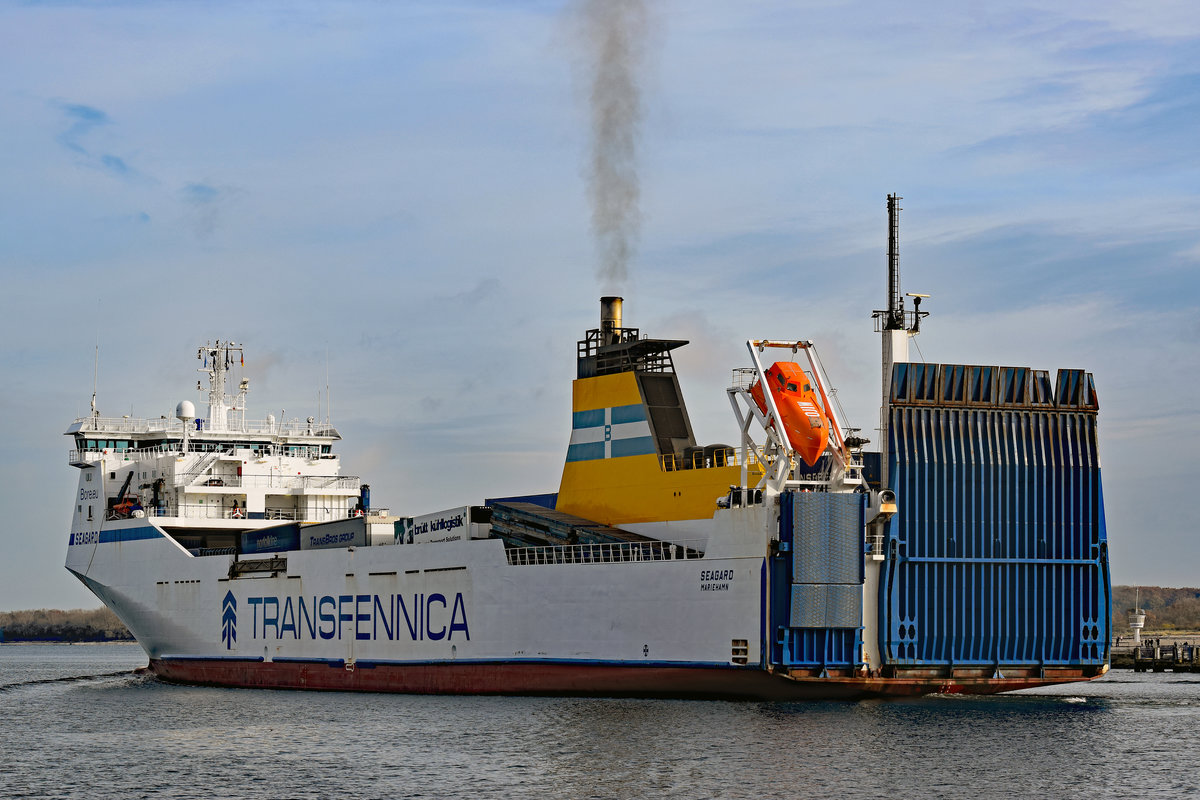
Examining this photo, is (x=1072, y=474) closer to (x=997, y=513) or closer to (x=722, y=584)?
(x=997, y=513)

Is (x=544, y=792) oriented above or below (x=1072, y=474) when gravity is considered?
below

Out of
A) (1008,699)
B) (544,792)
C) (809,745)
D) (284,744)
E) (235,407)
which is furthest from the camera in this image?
(235,407)

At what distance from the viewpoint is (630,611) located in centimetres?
3681

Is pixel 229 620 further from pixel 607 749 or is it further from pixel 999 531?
pixel 999 531

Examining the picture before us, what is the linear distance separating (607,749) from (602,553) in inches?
335

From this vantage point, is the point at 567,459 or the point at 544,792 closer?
the point at 544,792

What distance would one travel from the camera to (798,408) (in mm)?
35938

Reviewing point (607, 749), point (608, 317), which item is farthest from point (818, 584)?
point (608, 317)

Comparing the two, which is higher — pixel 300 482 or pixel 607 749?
pixel 300 482

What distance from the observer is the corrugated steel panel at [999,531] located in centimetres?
3606

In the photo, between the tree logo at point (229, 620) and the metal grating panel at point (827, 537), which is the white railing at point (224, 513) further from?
the metal grating panel at point (827, 537)

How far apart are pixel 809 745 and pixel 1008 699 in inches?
444

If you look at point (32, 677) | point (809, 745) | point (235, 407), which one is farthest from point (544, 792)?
point (32, 677)

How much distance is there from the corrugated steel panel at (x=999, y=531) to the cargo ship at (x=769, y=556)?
0.05 metres
